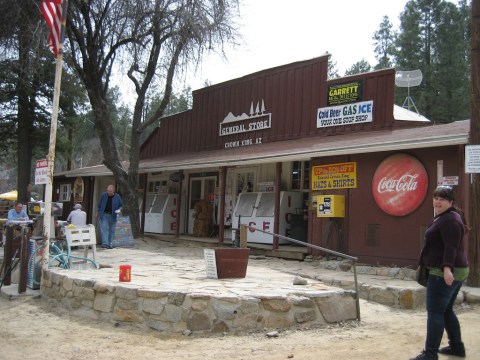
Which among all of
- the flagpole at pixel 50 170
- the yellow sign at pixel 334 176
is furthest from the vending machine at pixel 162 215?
the flagpole at pixel 50 170

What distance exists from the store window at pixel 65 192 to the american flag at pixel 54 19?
45.8 ft

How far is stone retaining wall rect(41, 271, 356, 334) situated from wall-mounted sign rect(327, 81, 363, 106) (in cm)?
648

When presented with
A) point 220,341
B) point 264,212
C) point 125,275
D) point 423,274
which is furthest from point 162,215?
point 423,274

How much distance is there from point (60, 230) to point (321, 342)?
6519 millimetres

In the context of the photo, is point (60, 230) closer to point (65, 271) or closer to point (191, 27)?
point (65, 271)

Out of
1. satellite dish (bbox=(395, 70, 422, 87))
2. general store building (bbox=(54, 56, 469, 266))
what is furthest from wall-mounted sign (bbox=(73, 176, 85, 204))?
satellite dish (bbox=(395, 70, 422, 87))

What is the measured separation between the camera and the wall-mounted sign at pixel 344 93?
37.8 feet

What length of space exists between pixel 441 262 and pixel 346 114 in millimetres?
7936

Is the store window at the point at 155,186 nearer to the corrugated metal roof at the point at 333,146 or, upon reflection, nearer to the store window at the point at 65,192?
the corrugated metal roof at the point at 333,146

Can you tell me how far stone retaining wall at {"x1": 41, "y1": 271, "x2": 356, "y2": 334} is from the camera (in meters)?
5.63

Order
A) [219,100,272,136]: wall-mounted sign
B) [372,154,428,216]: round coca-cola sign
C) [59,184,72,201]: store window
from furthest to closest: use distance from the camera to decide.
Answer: [59,184,72,201]: store window
[219,100,272,136]: wall-mounted sign
[372,154,428,216]: round coca-cola sign

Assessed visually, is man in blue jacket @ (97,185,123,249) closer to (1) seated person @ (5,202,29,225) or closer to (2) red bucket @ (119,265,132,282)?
(1) seated person @ (5,202,29,225)

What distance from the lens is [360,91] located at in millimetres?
11500

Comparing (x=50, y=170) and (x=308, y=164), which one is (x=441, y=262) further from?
(x=308, y=164)
